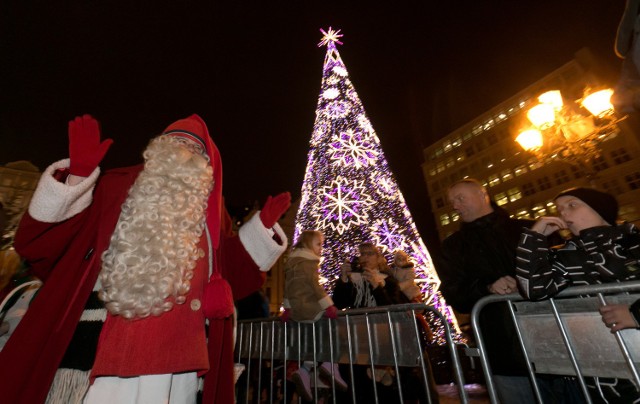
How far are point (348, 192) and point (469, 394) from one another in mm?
5113

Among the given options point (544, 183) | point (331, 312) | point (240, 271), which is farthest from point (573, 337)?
point (544, 183)

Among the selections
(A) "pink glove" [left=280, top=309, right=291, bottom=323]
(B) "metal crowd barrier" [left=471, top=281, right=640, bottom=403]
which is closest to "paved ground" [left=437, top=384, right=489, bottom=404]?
(A) "pink glove" [left=280, top=309, right=291, bottom=323]

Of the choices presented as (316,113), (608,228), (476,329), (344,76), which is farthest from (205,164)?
(344,76)

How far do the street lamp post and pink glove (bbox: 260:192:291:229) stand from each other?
6.90 m

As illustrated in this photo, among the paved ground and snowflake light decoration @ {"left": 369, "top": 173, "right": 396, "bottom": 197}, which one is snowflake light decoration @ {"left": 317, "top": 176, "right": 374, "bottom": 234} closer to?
snowflake light decoration @ {"left": 369, "top": 173, "right": 396, "bottom": 197}

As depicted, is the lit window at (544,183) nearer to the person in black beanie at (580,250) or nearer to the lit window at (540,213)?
the lit window at (540,213)

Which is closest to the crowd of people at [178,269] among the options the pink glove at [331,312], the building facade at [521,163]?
the pink glove at [331,312]

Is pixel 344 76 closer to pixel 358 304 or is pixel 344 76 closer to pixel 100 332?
pixel 358 304

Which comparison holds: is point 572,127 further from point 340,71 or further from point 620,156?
point 620,156

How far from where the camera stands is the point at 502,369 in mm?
2301

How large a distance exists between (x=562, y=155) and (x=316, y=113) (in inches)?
246

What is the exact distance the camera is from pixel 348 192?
26.9 ft

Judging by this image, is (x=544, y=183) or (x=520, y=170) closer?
(x=544, y=183)

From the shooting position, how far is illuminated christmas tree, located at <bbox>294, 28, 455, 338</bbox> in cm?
780
